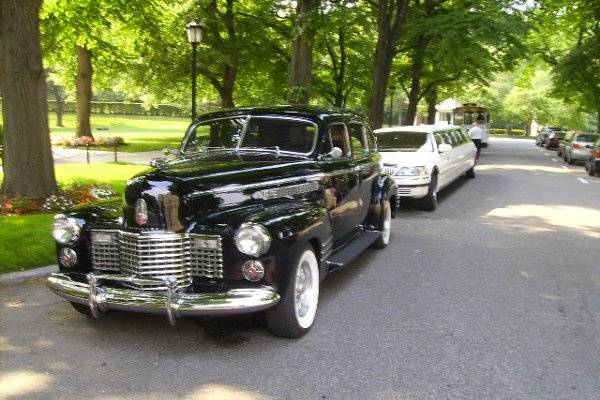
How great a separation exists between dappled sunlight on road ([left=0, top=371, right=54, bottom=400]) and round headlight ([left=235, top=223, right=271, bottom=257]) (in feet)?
5.35

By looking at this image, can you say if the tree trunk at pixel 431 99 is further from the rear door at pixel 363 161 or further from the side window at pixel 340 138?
the side window at pixel 340 138

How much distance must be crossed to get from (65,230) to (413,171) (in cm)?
733

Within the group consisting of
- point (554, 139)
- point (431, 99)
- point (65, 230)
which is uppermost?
point (431, 99)

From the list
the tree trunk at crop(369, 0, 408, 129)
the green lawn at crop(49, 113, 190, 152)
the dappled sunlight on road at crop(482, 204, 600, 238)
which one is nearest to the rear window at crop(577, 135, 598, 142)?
the tree trunk at crop(369, 0, 408, 129)

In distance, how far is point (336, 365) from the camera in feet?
13.6

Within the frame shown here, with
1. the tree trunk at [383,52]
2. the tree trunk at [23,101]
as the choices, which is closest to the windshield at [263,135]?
the tree trunk at [23,101]

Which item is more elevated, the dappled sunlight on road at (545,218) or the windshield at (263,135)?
the windshield at (263,135)

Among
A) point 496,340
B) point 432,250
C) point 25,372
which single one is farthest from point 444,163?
point 25,372

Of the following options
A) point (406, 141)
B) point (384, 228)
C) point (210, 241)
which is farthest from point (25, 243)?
point (406, 141)

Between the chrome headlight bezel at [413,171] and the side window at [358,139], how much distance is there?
135 inches

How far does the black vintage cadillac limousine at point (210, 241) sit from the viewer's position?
4.18 m

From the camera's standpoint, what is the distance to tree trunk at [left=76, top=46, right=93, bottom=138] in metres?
25.3

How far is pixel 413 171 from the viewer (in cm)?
1068

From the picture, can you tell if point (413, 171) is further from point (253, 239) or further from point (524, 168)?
point (524, 168)
